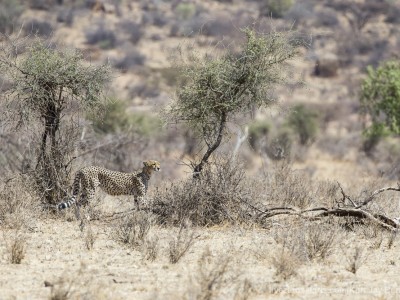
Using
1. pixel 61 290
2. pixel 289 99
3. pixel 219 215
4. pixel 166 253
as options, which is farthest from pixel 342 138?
pixel 61 290

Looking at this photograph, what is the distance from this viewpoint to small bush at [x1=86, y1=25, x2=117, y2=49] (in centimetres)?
4672

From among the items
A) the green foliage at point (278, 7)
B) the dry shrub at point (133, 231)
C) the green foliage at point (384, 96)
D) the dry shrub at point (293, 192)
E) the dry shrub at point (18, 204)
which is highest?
the dry shrub at point (133, 231)

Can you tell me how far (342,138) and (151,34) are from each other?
20362 millimetres

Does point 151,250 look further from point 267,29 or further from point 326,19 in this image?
point 326,19

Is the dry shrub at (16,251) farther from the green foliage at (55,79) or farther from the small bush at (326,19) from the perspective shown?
the small bush at (326,19)

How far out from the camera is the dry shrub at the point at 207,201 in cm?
1029

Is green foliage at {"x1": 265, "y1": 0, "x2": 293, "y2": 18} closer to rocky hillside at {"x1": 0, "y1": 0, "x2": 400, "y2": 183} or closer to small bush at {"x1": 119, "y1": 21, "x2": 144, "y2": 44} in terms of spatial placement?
rocky hillside at {"x1": 0, "y1": 0, "x2": 400, "y2": 183}

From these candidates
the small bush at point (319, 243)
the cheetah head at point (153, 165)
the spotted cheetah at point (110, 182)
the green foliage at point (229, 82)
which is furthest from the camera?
the cheetah head at point (153, 165)

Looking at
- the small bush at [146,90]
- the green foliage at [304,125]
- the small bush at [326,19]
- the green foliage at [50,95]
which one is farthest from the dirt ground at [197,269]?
the small bush at [326,19]

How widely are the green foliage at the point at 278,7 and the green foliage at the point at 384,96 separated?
2839cm

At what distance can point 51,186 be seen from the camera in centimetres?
1084

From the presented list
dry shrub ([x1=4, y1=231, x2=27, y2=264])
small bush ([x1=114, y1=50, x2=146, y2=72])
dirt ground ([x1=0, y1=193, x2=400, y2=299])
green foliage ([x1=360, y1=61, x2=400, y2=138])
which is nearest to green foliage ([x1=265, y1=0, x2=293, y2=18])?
small bush ([x1=114, y1=50, x2=146, y2=72])

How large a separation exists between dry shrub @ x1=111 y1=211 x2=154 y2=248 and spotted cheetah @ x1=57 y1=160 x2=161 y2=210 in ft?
5.39

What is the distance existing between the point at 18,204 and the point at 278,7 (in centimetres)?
4466
